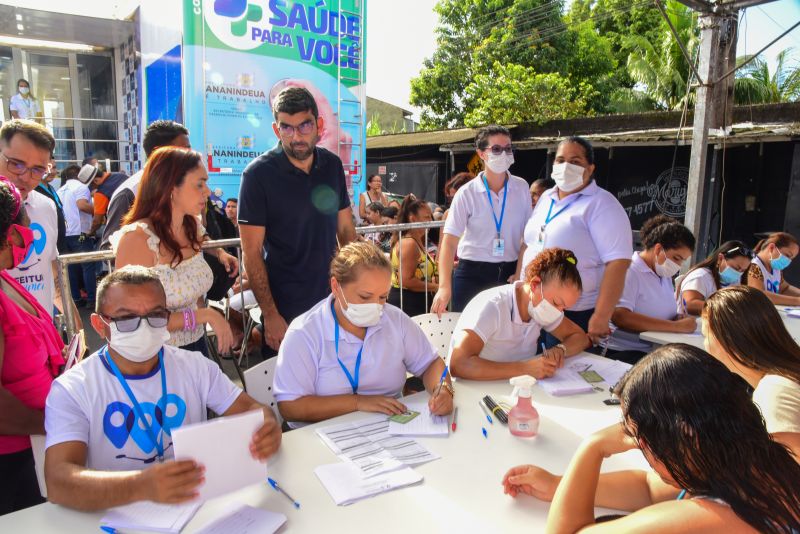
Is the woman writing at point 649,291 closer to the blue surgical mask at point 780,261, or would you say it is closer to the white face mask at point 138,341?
the blue surgical mask at point 780,261

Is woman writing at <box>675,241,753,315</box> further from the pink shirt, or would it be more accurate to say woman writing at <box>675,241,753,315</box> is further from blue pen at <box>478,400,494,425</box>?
the pink shirt

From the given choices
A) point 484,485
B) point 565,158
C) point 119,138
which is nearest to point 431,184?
point 119,138

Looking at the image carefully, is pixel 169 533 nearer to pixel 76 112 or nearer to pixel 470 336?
pixel 470 336

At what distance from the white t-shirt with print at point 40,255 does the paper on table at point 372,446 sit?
1.86 metres

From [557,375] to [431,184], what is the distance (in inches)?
460

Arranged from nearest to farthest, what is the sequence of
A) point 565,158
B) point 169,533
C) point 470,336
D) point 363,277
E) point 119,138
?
point 169,533 → point 363,277 → point 470,336 → point 565,158 → point 119,138

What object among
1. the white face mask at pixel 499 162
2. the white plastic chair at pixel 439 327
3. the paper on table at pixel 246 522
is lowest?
the paper on table at pixel 246 522

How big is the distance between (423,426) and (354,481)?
0.42m

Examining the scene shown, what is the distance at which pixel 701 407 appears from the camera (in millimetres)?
1041

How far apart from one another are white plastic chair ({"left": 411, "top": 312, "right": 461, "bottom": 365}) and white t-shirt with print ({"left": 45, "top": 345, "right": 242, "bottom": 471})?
150 centimetres

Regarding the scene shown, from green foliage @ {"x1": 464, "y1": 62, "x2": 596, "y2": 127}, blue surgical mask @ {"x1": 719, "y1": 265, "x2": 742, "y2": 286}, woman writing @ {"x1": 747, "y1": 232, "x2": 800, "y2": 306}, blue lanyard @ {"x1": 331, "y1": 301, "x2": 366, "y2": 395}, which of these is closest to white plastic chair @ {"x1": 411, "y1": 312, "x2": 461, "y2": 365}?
blue lanyard @ {"x1": 331, "y1": 301, "x2": 366, "y2": 395}

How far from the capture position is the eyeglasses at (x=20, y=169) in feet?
8.69

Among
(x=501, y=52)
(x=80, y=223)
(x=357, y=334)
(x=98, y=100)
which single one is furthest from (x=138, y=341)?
(x=501, y=52)

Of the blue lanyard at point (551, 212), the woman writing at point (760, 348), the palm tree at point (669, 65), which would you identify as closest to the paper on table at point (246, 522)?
the woman writing at point (760, 348)
